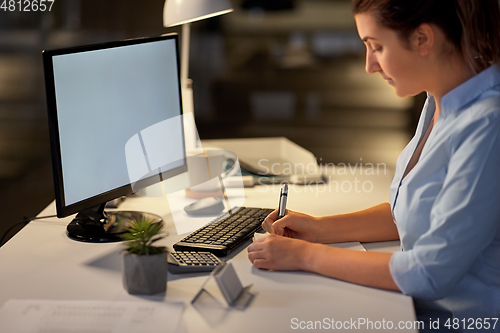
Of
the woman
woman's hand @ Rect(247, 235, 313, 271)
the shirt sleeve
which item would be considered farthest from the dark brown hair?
woman's hand @ Rect(247, 235, 313, 271)

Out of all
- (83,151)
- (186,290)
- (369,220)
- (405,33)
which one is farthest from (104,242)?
(405,33)

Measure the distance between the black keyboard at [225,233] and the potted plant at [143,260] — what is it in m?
0.19

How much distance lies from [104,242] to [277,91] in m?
2.33

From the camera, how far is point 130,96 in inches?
47.7

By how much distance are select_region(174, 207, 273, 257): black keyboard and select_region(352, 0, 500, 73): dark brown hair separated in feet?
1.73

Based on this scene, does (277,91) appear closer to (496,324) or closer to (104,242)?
(104,242)

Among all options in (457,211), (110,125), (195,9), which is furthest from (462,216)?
(195,9)

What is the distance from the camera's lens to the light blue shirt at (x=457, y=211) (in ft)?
2.59

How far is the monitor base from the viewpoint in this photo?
1.13 m

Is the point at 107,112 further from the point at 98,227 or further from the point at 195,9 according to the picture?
the point at 195,9

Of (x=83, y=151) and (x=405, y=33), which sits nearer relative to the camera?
(x=405, y=33)

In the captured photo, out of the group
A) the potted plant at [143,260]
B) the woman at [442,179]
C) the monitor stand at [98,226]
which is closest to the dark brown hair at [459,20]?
the woman at [442,179]

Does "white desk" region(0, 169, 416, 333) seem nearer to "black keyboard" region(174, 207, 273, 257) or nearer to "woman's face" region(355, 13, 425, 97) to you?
"black keyboard" region(174, 207, 273, 257)

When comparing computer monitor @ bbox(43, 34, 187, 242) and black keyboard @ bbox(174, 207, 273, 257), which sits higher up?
computer monitor @ bbox(43, 34, 187, 242)
